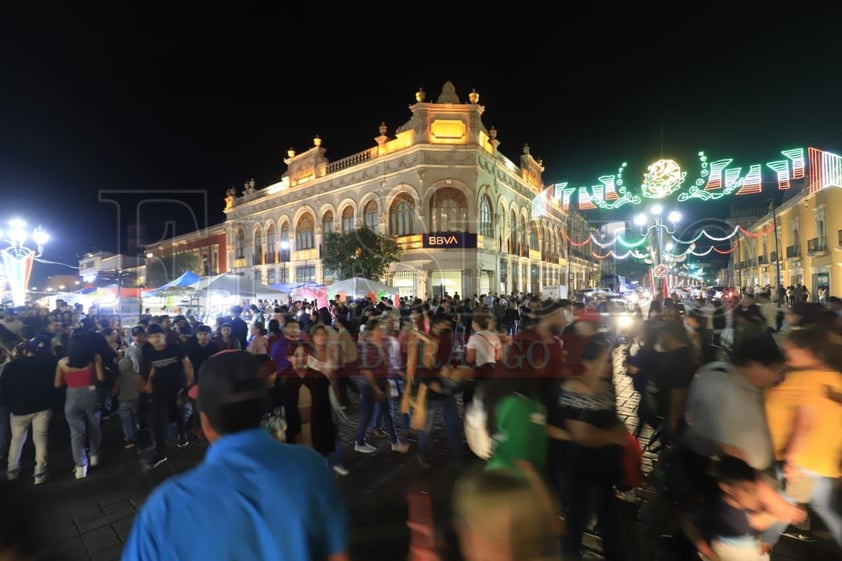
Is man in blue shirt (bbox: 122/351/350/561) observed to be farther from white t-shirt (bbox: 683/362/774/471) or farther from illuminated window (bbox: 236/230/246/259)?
illuminated window (bbox: 236/230/246/259)

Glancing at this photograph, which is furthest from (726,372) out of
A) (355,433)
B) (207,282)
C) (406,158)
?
(406,158)

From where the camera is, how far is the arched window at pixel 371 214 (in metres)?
31.6

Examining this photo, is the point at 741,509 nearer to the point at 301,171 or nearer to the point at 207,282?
the point at 207,282

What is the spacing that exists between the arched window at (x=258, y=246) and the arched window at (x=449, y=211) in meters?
21.1

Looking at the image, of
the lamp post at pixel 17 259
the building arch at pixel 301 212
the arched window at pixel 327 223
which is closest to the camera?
the lamp post at pixel 17 259

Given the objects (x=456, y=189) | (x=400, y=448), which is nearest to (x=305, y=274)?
(x=456, y=189)

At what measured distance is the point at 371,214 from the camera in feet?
105

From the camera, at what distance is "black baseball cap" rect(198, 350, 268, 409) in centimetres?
141

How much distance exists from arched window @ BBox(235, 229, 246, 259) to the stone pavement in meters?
39.4

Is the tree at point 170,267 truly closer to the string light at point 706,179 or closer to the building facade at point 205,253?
the building facade at point 205,253

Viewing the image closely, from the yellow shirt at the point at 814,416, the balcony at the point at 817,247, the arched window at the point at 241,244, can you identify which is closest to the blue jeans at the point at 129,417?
the yellow shirt at the point at 814,416

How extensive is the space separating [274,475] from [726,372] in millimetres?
2911

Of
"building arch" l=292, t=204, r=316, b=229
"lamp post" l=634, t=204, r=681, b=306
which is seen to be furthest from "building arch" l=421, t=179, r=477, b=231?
"building arch" l=292, t=204, r=316, b=229

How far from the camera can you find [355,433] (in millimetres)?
6758
